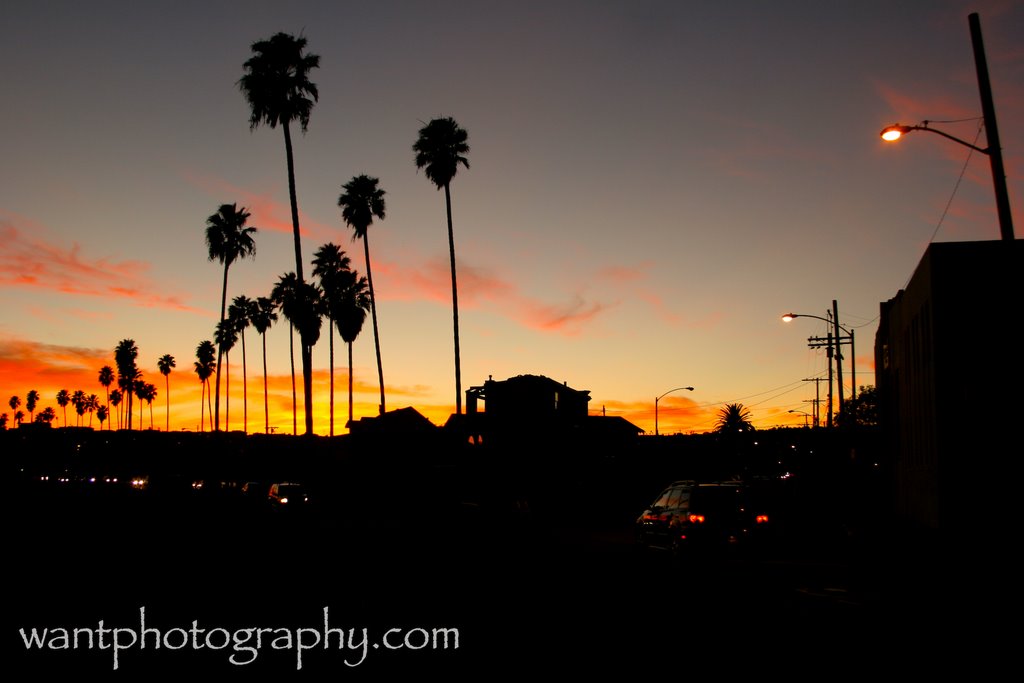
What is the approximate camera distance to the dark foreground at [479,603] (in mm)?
9555

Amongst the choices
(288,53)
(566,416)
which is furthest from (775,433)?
(288,53)

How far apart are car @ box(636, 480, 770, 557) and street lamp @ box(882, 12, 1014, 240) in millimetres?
7301

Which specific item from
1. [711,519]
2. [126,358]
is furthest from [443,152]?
[126,358]

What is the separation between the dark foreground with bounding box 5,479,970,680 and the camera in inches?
376

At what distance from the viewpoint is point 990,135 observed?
56.1 ft

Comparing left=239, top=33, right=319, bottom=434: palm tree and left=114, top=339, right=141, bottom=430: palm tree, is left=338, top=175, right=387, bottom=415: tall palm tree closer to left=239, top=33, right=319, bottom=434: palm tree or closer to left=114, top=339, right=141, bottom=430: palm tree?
left=239, top=33, right=319, bottom=434: palm tree

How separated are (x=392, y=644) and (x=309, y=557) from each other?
487 inches

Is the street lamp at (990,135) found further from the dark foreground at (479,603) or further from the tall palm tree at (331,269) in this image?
the tall palm tree at (331,269)

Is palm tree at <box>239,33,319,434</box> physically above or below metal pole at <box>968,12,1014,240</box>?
above

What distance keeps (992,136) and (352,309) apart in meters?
59.9

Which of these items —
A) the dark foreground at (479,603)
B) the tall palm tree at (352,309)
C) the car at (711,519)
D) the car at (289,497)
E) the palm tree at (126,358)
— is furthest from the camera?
the palm tree at (126,358)

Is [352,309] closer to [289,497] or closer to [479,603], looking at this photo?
[289,497]

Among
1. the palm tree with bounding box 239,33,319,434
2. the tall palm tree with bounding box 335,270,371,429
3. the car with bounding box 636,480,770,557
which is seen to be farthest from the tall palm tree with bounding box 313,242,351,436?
the car with bounding box 636,480,770,557

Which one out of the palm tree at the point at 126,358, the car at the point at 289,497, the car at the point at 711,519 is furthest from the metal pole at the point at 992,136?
the palm tree at the point at 126,358
